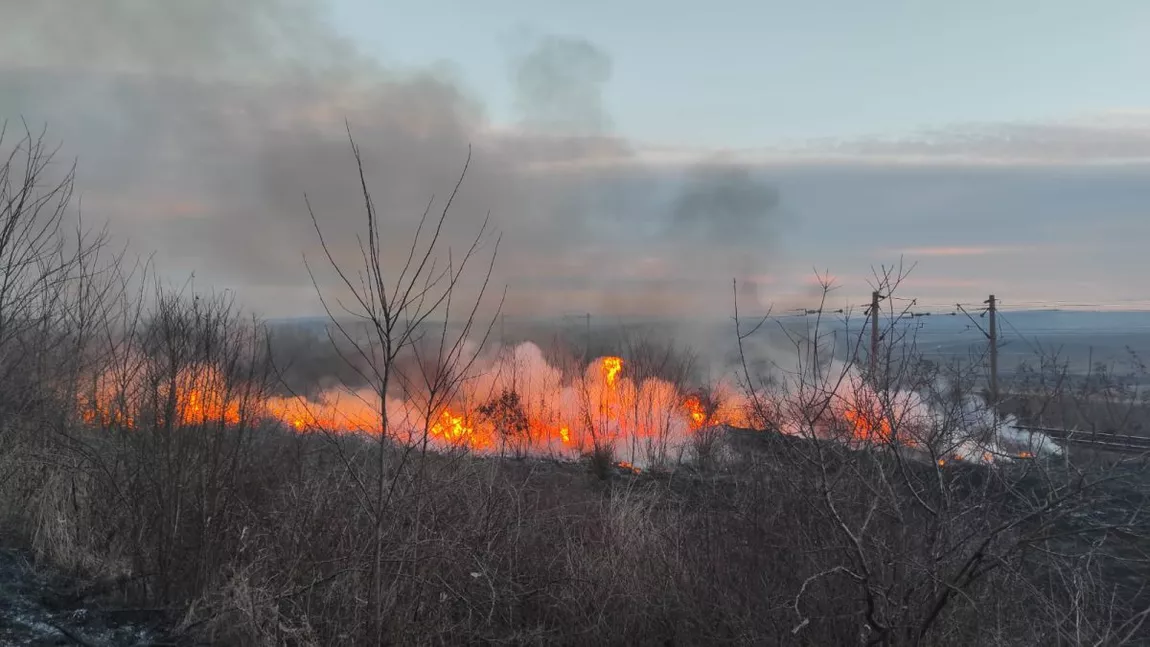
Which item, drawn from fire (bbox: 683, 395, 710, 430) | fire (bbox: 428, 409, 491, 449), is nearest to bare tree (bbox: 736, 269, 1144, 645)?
fire (bbox: 428, 409, 491, 449)

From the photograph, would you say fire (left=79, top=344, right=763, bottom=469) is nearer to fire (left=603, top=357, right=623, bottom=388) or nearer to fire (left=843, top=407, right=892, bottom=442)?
fire (left=603, top=357, right=623, bottom=388)

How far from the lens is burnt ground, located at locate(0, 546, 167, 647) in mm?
4309

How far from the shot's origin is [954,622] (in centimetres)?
411

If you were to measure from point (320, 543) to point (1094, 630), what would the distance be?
4918mm

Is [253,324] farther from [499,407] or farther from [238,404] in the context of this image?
[499,407]

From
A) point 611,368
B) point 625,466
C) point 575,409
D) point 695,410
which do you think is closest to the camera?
point 625,466

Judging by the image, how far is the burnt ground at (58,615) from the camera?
431 centimetres

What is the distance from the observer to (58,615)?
465cm

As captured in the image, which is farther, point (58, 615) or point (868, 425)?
point (58, 615)

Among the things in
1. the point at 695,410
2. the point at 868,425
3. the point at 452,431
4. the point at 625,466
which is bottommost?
the point at 625,466

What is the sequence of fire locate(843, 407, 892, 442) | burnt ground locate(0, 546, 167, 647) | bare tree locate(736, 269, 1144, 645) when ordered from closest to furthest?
bare tree locate(736, 269, 1144, 645), fire locate(843, 407, 892, 442), burnt ground locate(0, 546, 167, 647)

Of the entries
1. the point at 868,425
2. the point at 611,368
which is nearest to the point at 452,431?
the point at 868,425

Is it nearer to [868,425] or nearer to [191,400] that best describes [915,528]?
[868,425]

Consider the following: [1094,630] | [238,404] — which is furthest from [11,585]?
[1094,630]
